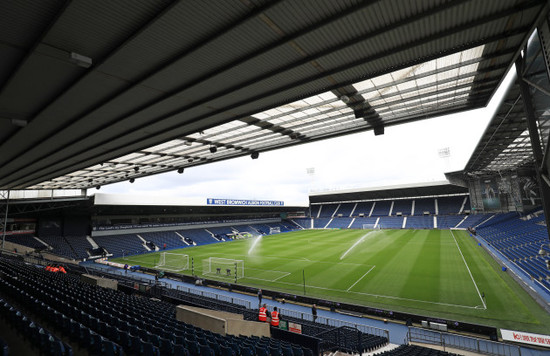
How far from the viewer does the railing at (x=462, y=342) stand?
36.6 ft

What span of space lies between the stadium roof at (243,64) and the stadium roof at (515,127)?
64 centimetres

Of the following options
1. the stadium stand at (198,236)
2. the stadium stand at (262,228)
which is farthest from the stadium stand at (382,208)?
the stadium stand at (198,236)

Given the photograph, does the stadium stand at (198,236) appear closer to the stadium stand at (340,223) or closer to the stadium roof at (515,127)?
the stadium stand at (340,223)

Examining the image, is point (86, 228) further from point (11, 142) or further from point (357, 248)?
point (357, 248)

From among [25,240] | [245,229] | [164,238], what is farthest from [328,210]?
[25,240]

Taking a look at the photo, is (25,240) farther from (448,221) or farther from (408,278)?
(448,221)

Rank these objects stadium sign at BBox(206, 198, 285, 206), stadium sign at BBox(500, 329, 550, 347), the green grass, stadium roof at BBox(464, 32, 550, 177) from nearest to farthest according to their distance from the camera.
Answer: stadium roof at BBox(464, 32, 550, 177)
stadium sign at BBox(500, 329, 550, 347)
the green grass
stadium sign at BBox(206, 198, 285, 206)

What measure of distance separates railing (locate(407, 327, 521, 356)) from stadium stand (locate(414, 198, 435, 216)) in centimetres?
6172

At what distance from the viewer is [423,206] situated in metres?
69.9

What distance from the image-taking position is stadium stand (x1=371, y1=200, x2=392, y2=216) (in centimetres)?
7313

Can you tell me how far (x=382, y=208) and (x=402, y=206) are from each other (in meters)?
5.09

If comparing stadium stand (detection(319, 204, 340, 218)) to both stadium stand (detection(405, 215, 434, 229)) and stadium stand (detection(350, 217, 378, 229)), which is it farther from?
stadium stand (detection(405, 215, 434, 229))

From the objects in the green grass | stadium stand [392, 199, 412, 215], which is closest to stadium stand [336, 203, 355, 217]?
stadium stand [392, 199, 412, 215]

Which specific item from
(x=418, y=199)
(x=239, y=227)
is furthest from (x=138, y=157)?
(x=418, y=199)
